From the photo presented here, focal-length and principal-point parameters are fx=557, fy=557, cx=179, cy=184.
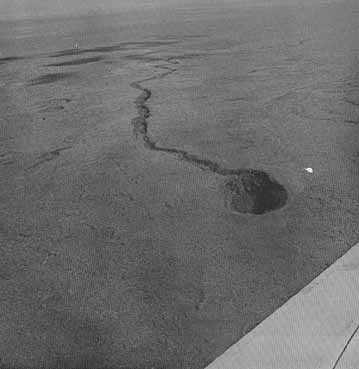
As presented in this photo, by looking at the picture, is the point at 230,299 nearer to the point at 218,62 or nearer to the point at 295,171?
the point at 295,171

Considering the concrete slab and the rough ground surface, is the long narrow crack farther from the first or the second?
the concrete slab

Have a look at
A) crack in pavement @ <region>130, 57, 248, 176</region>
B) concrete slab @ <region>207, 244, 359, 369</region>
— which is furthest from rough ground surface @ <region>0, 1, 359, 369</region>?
concrete slab @ <region>207, 244, 359, 369</region>

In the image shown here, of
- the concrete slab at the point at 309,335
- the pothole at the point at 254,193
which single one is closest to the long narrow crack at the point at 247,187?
the pothole at the point at 254,193

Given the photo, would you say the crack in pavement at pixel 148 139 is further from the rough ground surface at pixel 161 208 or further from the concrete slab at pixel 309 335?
the concrete slab at pixel 309 335

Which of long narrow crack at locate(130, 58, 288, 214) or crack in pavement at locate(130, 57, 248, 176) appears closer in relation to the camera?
long narrow crack at locate(130, 58, 288, 214)

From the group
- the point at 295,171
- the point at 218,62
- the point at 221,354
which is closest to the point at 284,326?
the point at 221,354
